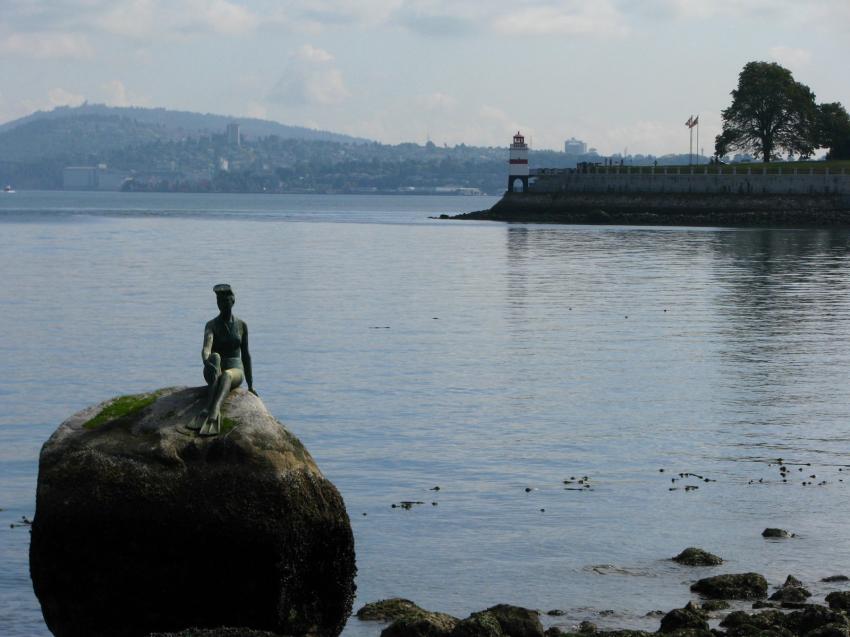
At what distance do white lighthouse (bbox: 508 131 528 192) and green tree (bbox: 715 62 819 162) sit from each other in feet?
64.9

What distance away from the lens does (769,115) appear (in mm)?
136250

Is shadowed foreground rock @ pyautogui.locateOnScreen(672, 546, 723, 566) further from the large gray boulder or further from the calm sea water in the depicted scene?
the large gray boulder

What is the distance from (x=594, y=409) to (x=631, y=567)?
1052cm

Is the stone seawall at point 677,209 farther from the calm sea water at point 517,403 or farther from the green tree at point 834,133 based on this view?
the calm sea water at point 517,403

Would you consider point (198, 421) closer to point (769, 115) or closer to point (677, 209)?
point (677, 209)

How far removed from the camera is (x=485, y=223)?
140 m

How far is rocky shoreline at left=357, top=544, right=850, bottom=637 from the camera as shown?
13672 millimetres

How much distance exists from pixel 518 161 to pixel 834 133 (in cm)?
3057

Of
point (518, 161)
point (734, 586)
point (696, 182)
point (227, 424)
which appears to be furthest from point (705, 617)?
point (518, 161)

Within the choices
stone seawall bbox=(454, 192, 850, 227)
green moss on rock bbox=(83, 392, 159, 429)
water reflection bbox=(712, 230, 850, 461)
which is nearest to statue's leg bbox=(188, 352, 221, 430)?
green moss on rock bbox=(83, 392, 159, 429)

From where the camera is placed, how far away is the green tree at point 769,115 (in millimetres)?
135250

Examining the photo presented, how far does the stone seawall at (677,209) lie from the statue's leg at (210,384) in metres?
107

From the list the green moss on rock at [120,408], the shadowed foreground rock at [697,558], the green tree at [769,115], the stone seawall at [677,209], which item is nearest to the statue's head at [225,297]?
the green moss on rock at [120,408]

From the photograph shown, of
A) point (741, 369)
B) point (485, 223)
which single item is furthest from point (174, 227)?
point (741, 369)
